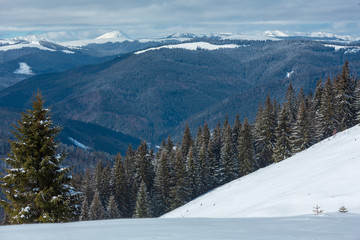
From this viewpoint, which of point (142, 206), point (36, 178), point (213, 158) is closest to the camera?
point (36, 178)

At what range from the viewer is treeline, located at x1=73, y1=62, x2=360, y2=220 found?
4559cm

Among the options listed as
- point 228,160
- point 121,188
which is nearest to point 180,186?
point 228,160

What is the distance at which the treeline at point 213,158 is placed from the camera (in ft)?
150

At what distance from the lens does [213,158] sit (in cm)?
5147

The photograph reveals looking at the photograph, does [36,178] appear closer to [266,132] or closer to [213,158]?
[213,158]

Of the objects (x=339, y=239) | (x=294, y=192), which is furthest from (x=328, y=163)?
(x=339, y=239)

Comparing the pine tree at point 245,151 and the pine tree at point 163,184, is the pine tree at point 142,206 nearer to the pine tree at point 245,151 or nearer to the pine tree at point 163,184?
the pine tree at point 163,184

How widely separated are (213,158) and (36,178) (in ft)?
127

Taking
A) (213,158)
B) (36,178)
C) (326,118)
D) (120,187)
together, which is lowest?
(120,187)

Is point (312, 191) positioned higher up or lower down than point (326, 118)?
higher up

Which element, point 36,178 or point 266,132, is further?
point 266,132

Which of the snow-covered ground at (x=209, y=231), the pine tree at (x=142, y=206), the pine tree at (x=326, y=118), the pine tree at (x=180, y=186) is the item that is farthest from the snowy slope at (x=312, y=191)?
the pine tree at (x=326, y=118)

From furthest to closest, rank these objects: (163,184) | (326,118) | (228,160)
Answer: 1. (228,160)
2. (163,184)
3. (326,118)

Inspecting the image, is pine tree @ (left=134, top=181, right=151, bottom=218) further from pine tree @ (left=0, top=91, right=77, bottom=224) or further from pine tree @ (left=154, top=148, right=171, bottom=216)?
pine tree @ (left=0, top=91, right=77, bottom=224)
